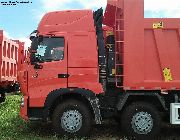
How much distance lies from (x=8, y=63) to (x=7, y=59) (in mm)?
301

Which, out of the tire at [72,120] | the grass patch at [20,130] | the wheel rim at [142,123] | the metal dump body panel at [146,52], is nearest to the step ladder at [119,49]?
the metal dump body panel at [146,52]

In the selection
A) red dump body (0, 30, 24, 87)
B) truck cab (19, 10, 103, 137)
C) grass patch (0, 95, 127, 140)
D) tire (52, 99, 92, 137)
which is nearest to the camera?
tire (52, 99, 92, 137)

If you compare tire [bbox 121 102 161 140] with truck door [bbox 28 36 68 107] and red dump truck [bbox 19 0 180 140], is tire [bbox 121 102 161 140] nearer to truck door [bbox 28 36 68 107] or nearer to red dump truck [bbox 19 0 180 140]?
red dump truck [bbox 19 0 180 140]

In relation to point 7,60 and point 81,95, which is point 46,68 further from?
point 7,60

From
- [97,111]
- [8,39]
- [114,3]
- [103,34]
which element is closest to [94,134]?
[97,111]

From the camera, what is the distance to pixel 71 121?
29.8 ft

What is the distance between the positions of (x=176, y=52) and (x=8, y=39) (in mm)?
9533

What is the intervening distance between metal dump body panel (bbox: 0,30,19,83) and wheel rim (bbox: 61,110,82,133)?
6.88 metres

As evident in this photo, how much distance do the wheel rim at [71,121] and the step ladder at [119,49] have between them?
1.21 m

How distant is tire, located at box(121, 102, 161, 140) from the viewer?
9070 millimetres

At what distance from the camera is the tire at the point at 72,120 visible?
9031 mm

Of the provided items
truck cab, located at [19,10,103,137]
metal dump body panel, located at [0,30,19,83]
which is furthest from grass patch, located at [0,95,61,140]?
metal dump body panel, located at [0,30,19,83]

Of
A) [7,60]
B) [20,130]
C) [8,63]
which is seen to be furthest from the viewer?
[8,63]

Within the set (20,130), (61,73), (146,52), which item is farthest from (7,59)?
(146,52)
